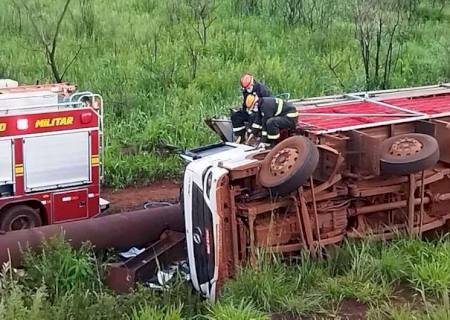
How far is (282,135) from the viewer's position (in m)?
8.99

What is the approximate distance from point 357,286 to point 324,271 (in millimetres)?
617

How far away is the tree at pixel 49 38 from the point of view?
16.8 metres

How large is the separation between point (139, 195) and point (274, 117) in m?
4.44

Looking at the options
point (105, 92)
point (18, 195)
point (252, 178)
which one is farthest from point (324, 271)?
point (105, 92)

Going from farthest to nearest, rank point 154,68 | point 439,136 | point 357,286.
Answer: point 154,68 → point 439,136 → point 357,286

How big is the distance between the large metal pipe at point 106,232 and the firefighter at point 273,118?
5.62 feet

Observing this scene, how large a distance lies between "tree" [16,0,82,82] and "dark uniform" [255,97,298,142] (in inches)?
307

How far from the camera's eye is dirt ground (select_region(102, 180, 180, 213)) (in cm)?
1236

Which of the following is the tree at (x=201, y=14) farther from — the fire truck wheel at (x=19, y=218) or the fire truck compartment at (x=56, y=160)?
the fire truck wheel at (x=19, y=218)

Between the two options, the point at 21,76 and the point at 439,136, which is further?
the point at 21,76

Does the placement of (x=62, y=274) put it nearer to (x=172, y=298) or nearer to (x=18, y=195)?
(x=172, y=298)

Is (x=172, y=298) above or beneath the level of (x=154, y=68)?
beneath

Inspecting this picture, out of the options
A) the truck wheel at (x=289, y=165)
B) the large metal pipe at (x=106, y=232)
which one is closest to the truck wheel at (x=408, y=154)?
the truck wheel at (x=289, y=165)

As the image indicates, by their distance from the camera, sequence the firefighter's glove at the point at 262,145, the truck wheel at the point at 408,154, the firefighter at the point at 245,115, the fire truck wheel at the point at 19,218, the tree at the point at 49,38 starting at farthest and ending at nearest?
the tree at the point at 49,38, the fire truck wheel at the point at 19,218, the firefighter at the point at 245,115, the firefighter's glove at the point at 262,145, the truck wheel at the point at 408,154
